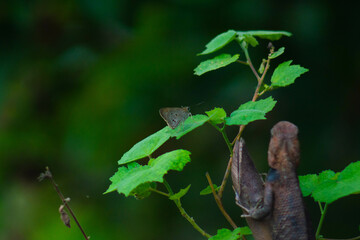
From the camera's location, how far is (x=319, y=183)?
0.74 m

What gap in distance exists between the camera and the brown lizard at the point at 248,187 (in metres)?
0.69

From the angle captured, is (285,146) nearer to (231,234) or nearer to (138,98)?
(231,234)

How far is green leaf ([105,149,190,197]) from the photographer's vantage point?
635 millimetres

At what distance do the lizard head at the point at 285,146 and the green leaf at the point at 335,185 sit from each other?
54 millimetres

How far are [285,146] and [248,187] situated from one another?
8 centimetres

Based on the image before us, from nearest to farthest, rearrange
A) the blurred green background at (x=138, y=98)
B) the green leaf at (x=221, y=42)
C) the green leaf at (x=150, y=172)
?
1. the green leaf at (x=150, y=172)
2. the green leaf at (x=221, y=42)
3. the blurred green background at (x=138, y=98)

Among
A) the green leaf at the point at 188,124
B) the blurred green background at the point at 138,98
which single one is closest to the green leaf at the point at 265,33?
the green leaf at the point at 188,124

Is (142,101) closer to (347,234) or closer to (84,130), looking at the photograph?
(84,130)

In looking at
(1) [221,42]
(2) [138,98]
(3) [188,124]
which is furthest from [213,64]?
(2) [138,98]

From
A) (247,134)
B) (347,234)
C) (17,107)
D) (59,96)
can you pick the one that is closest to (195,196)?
(247,134)

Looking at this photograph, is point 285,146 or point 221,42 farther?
point 221,42

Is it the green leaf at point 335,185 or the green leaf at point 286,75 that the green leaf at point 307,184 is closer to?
the green leaf at point 335,185

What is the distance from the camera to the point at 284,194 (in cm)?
67

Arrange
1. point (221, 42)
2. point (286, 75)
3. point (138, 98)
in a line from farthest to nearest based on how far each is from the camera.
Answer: point (138, 98) → point (221, 42) → point (286, 75)
